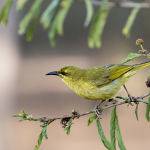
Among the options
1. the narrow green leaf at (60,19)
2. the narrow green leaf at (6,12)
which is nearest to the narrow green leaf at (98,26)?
the narrow green leaf at (60,19)

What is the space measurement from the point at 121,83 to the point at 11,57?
438 inches

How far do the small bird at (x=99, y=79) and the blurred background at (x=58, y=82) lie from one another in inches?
362

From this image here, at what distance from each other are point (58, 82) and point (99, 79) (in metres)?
10.7

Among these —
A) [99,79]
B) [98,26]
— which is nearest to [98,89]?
[99,79]

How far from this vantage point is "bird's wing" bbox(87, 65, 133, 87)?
19.9 ft

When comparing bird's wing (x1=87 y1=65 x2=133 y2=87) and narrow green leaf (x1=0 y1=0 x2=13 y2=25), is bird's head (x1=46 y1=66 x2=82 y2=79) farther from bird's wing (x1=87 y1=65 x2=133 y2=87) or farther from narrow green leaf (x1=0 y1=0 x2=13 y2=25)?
narrow green leaf (x1=0 y1=0 x2=13 y2=25)

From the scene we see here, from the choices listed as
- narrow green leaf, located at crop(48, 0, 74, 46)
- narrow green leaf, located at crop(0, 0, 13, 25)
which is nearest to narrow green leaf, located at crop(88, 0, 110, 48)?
narrow green leaf, located at crop(48, 0, 74, 46)

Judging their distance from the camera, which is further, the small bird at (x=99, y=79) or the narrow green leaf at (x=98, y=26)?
the narrow green leaf at (x=98, y=26)

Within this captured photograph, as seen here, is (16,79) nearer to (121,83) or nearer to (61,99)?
(61,99)

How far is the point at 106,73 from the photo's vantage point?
6219 millimetres

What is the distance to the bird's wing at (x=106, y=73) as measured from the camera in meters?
6.06

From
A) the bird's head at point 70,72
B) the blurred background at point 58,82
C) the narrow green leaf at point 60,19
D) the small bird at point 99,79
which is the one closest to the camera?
the small bird at point 99,79

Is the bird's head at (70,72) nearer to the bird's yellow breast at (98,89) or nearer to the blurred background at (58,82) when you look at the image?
the bird's yellow breast at (98,89)

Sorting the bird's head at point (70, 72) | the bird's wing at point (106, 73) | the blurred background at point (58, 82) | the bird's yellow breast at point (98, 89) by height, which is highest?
the blurred background at point (58, 82)
